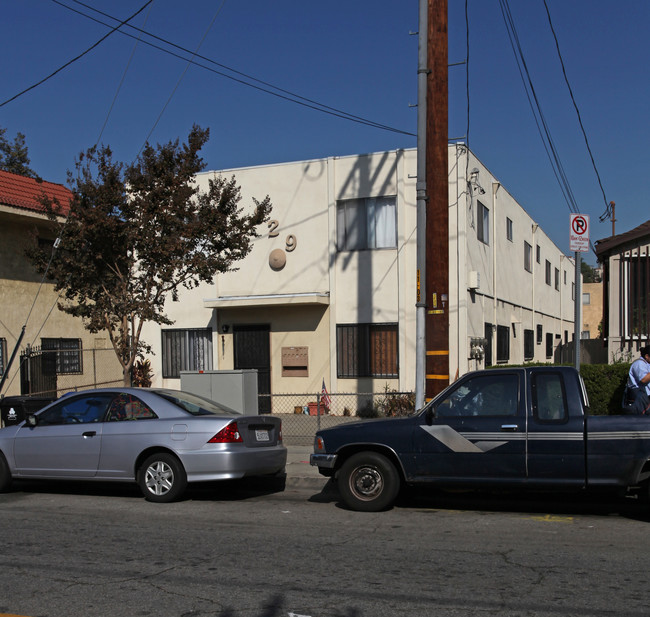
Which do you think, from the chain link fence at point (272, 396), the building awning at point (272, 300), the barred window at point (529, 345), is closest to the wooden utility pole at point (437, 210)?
the chain link fence at point (272, 396)

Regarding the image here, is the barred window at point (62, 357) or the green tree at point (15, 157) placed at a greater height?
the green tree at point (15, 157)

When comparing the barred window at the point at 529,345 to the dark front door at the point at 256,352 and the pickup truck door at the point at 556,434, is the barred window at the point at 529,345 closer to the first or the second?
the dark front door at the point at 256,352

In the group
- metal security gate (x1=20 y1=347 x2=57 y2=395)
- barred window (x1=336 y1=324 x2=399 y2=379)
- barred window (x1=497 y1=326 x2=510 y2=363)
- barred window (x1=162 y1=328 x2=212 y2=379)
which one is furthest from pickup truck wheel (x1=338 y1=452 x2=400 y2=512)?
barred window (x1=497 y1=326 x2=510 y2=363)

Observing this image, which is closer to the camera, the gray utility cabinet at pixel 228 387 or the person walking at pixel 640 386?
the person walking at pixel 640 386

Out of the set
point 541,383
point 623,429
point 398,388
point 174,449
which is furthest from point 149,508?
point 398,388

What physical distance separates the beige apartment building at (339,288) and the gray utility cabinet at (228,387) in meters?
4.10

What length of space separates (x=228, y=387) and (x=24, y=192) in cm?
898

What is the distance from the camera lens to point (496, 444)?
8.12 metres

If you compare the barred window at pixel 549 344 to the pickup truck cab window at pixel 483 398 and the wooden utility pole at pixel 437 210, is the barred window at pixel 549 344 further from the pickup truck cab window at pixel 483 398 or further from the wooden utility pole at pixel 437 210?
the pickup truck cab window at pixel 483 398

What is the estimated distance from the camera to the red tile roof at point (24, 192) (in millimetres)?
17641

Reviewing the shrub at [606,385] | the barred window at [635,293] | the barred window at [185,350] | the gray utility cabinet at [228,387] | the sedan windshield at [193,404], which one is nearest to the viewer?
the sedan windshield at [193,404]

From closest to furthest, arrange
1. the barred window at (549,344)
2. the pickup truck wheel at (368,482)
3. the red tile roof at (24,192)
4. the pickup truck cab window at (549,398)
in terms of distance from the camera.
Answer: the pickup truck cab window at (549,398) < the pickup truck wheel at (368,482) < the red tile roof at (24,192) < the barred window at (549,344)

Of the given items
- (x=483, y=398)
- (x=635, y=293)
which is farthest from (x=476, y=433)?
(x=635, y=293)

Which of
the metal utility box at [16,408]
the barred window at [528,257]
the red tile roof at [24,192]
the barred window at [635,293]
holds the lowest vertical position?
the metal utility box at [16,408]
